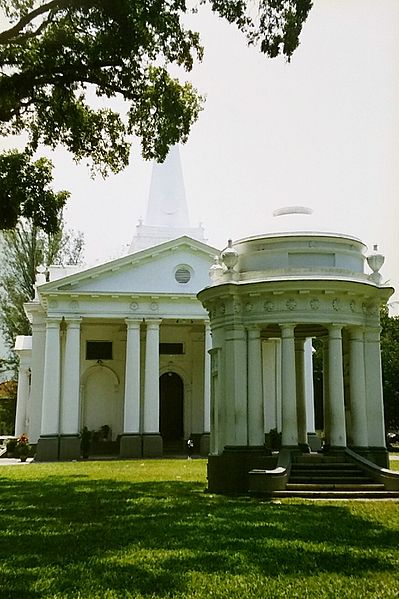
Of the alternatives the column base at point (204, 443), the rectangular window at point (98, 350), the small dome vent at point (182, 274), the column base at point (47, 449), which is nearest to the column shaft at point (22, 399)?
the rectangular window at point (98, 350)

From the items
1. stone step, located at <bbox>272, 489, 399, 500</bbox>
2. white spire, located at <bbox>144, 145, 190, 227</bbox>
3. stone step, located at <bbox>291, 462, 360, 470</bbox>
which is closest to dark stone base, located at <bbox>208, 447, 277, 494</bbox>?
stone step, located at <bbox>291, 462, 360, 470</bbox>

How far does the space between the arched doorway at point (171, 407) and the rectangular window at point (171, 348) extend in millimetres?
1165

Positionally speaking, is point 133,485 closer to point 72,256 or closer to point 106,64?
point 106,64

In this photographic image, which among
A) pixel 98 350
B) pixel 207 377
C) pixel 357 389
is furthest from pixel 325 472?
pixel 98 350

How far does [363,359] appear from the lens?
15.3 m

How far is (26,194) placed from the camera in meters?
15.8

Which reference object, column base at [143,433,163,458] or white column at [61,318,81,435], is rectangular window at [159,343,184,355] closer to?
white column at [61,318,81,435]

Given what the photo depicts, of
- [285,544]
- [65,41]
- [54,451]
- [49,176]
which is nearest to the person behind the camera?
[285,544]

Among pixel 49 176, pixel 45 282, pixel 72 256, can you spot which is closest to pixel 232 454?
pixel 49 176

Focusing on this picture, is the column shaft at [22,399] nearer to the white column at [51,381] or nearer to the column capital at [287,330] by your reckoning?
the white column at [51,381]

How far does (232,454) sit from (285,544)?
20.1 ft

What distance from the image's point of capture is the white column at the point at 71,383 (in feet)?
105

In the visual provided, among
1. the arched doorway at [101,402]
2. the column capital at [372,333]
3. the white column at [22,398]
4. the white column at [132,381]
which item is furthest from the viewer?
the white column at [22,398]

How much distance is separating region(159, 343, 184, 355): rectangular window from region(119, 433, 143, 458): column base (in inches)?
266
